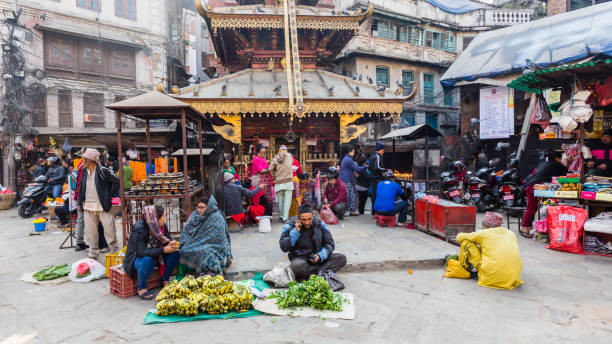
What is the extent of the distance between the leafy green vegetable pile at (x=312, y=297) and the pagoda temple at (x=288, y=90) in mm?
6431

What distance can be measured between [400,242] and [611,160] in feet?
17.3

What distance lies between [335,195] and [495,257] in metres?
4.38

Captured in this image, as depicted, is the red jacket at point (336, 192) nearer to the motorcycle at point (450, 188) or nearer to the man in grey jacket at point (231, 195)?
the man in grey jacket at point (231, 195)

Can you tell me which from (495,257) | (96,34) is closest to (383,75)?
(96,34)

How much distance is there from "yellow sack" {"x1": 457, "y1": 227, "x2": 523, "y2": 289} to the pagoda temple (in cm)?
635

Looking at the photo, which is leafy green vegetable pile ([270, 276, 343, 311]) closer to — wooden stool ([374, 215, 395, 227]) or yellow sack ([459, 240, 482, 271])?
yellow sack ([459, 240, 482, 271])

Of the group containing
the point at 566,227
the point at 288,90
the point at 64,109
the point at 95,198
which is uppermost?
the point at 64,109

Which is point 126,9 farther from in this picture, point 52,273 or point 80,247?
point 52,273

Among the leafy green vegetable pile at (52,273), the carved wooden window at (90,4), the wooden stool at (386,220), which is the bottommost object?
the leafy green vegetable pile at (52,273)

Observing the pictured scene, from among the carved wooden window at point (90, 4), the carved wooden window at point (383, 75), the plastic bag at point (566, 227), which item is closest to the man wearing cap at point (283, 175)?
the plastic bag at point (566, 227)

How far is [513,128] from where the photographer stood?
14883 mm

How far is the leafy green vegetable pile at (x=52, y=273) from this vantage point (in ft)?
16.7

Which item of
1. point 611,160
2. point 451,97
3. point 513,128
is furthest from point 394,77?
point 611,160

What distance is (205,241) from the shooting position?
4.76 metres
